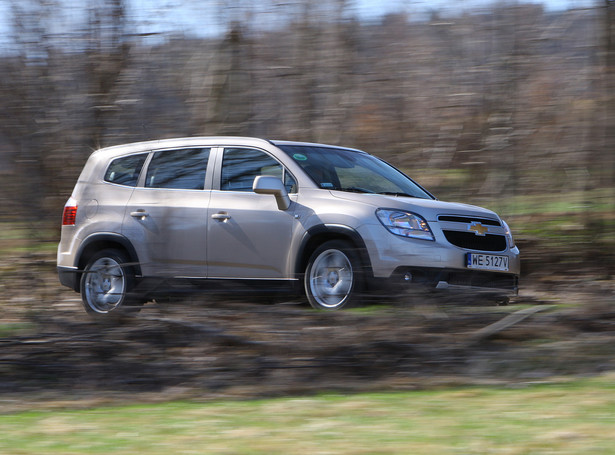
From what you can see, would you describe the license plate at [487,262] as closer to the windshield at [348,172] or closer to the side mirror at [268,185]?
the windshield at [348,172]

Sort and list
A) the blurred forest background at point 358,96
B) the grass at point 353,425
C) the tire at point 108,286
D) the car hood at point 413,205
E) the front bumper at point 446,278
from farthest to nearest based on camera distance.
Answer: the car hood at point 413,205
the front bumper at point 446,278
the blurred forest background at point 358,96
the tire at point 108,286
the grass at point 353,425

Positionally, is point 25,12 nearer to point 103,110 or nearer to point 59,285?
point 103,110

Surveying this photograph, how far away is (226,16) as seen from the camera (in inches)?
318

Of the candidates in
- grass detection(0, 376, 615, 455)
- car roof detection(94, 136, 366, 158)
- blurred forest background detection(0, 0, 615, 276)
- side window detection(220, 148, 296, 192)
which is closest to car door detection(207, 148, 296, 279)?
side window detection(220, 148, 296, 192)

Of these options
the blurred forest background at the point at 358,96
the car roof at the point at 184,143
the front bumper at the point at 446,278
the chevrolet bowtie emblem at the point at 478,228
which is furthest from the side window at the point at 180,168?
the chevrolet bowtie emblem at the point at 478,228

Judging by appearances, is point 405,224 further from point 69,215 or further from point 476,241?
point 69,215

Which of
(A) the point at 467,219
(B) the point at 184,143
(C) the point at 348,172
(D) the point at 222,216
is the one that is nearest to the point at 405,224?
(A) the point at 467,219

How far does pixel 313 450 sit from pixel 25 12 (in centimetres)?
460

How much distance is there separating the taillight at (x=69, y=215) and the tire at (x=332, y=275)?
7.44 ft

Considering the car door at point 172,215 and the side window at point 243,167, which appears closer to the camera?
the car door at point 172,215

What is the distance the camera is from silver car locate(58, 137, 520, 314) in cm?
775

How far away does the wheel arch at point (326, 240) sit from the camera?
780cm

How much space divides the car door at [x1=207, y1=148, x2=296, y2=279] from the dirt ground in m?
1.06

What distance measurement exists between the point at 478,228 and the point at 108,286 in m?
3.31
